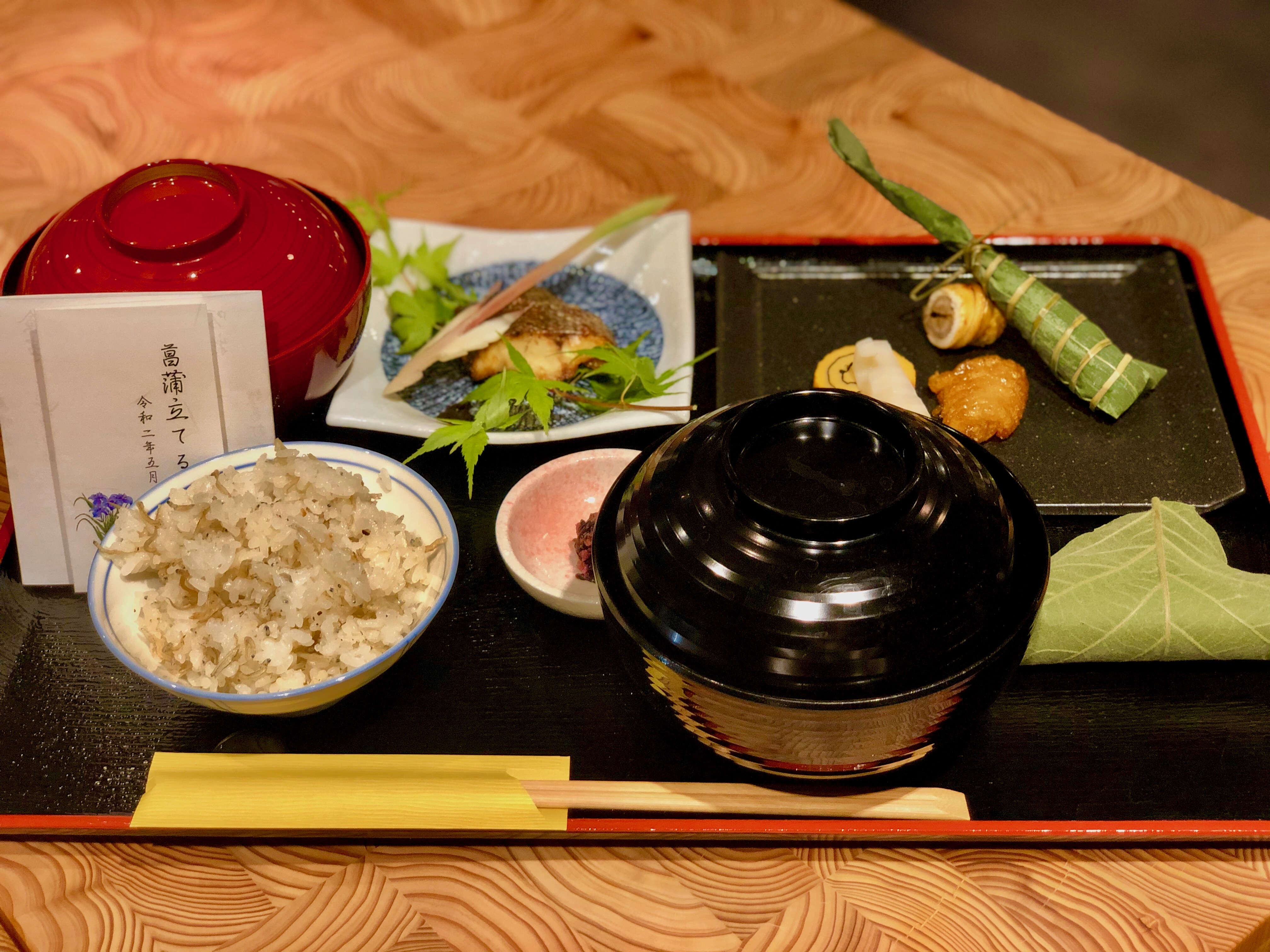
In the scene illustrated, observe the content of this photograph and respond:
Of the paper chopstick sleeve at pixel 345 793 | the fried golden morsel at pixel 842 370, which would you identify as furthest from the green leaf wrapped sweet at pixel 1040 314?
the paper chopstick sleeve at pixel 345 793

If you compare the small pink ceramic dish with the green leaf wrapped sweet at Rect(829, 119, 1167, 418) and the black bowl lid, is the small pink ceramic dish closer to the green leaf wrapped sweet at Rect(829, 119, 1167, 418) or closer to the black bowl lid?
the black bowl lid

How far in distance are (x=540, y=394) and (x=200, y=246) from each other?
520 millimetres

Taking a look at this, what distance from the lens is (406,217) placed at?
226 centimetres

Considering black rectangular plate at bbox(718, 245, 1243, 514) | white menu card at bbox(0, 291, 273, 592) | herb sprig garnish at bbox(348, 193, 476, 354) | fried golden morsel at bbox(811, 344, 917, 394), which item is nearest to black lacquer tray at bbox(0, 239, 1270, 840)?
black rectangular plate at bbox(718, 245, 1243, 514)

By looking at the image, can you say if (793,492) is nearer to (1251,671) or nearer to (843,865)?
(843,865)

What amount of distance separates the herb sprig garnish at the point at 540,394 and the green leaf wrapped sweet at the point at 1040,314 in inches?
19.8

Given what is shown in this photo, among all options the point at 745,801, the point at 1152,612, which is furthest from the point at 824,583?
the point at 1152,612

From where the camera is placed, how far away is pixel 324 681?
125 centimetres

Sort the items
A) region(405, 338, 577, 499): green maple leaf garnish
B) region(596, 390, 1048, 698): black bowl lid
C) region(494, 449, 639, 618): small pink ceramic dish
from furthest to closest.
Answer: region(405, 338, 577, 499): green maple leaf garnish → region(494, 449, 639, 618): small pink ceramic dish → region(596, 390, 1048, 698): black bowl lid

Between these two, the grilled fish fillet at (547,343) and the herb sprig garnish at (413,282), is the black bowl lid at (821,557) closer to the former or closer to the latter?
the grilled fish fillet at (547,343)

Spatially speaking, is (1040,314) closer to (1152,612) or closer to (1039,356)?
(1039,356)

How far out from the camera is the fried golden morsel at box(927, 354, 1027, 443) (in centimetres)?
170

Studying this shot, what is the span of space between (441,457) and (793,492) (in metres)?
0.81

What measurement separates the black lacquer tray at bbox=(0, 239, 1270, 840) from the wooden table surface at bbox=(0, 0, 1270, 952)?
0.16 ft
